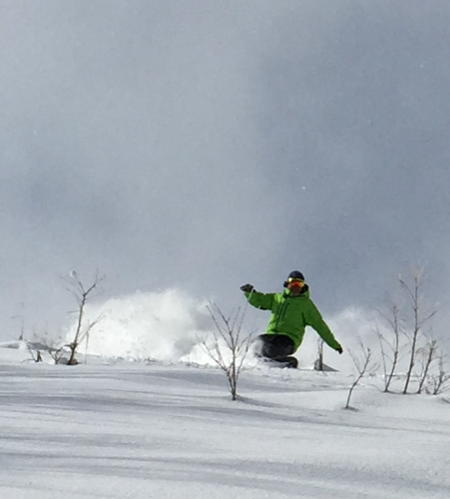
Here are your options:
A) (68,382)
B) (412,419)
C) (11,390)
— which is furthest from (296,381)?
(11,390)

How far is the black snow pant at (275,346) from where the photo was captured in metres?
7.05

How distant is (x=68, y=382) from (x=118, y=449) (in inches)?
63.2

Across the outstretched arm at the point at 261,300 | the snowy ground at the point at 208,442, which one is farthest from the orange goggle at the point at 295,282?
the snowy ground at the point at 208,442

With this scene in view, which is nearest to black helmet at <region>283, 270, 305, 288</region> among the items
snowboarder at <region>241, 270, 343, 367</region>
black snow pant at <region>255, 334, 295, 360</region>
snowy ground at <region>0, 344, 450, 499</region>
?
snowboarder at <region>241, 270, 343, 367</region>

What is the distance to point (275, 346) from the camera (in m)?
7.06

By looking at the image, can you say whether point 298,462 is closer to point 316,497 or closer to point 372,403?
point 316,497

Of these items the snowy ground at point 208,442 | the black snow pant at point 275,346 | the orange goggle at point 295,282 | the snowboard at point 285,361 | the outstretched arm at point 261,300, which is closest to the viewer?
the snowy ground at point 208,442

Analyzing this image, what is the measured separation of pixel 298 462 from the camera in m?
1.64

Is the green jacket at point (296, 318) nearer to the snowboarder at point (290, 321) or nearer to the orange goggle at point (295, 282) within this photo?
the snowboarder at point (290, 321)

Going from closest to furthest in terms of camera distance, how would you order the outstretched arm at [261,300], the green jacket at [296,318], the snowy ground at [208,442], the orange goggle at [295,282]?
the snowy ground at [208,442]
the green jacket at [296,318]
the orange goggle at [295,282]
the outstretched arm at [261,300]

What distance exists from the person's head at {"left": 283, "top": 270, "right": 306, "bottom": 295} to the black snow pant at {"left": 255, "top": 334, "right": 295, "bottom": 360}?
1.95ft

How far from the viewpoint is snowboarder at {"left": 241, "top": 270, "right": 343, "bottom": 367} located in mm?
7078

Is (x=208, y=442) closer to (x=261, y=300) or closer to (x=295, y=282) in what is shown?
(x=295, y=282)

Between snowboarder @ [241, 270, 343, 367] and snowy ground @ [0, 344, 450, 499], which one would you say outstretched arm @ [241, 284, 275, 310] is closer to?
snowboarder @ [241, 270, 343, 367]
